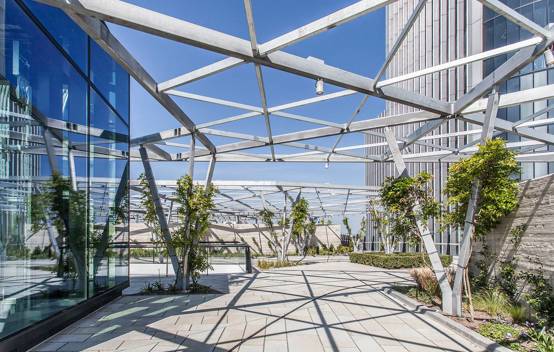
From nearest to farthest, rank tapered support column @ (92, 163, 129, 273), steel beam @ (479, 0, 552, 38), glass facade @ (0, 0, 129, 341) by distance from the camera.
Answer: glass facade @ (0, 0, 129, 341) < steel beam @ (479, 0, 552, 38) < tapered support column @ (92, 163, 129, 273)

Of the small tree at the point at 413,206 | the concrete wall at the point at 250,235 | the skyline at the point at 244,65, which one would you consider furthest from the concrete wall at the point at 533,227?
the concrete wall at the point at 250,235

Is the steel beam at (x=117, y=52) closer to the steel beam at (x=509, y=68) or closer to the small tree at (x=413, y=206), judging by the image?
the small tree at (x=413, y=206)

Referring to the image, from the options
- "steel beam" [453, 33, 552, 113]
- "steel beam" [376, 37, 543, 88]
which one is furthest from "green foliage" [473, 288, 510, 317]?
"steel beam" [376, 37, 543, 88]

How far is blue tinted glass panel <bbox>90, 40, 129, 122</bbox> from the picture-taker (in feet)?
25.5

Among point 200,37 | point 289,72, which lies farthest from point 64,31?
point 289,72

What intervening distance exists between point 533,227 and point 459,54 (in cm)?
2012

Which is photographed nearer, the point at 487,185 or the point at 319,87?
the point at 319,87

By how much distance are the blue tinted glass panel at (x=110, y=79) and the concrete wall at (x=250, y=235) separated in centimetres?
1592

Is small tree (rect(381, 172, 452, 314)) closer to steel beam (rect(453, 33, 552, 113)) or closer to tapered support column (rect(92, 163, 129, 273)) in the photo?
steel beam (rect(453, 33, 552, 113))

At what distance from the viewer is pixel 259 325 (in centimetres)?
647

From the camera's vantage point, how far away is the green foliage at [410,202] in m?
7.99

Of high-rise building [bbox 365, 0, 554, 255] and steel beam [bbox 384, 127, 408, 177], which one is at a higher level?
high-rise building [bbox 365, 0, 554, 255]

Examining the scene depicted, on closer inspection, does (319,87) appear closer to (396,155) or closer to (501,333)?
Result: (396,155)

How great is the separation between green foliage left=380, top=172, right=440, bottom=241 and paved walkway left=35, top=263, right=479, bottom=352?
1740 mm
